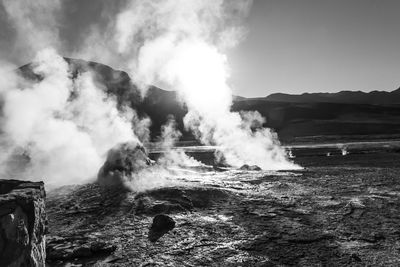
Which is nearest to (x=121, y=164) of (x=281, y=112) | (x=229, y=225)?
(x=229, y=225)

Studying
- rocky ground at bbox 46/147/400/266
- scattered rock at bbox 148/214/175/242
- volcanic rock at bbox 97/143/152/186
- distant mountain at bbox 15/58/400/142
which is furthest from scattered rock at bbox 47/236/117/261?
distant mountain at bbox 15/58/400/142

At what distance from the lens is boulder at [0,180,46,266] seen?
614 centimetres

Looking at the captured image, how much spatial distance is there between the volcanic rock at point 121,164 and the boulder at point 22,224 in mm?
11211

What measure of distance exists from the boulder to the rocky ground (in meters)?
2.22

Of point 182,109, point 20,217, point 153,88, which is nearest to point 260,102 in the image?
point 182,109

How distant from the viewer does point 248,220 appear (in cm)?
1244

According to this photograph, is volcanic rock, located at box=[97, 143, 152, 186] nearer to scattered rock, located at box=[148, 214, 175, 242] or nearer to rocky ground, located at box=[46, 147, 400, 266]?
rocky ground, located at box=[46, 147, 400, 266]

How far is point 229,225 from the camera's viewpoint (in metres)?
11.9

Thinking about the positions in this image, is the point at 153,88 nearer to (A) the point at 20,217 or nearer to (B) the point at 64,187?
(B) the point at 64,187

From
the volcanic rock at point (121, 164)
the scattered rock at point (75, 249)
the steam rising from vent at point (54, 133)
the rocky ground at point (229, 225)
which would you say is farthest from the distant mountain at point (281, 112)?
the scattered rock at point (75, 249)

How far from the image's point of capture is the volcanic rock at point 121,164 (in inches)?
777

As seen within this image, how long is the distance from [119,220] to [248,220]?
5244 mm

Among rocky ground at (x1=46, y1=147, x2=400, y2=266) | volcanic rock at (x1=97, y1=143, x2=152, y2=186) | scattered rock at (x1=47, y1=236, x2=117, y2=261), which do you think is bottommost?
rocky ground at (x1=46, y1=147, x2=400, y2=266)

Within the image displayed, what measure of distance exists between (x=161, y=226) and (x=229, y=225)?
2570mm
